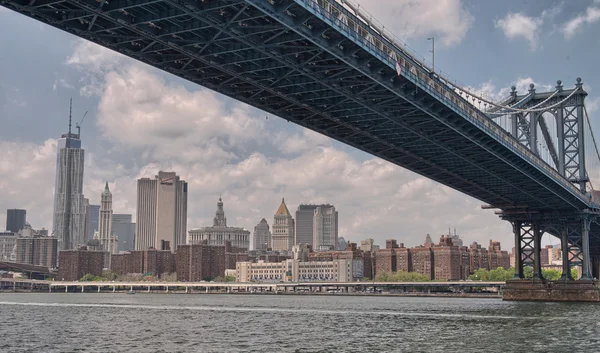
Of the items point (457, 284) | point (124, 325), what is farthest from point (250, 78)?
point (457, 284)

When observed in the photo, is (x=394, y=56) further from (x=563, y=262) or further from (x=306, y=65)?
(x=563, y=262)

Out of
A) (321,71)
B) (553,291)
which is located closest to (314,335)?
(321,71)

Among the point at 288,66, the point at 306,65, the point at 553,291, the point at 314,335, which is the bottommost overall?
the point at 314,335

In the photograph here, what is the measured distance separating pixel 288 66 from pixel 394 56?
6.75 metres

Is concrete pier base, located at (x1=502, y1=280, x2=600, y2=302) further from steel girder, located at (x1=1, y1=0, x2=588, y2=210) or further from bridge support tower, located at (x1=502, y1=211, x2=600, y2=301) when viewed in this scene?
steel girder, located at (x1=1, y1=0, x2=588, y2=210)

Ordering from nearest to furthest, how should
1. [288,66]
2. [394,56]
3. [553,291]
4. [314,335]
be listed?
[288,66], [394,56], [314,335], [553,291]

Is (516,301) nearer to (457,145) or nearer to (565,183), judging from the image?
(565,183)

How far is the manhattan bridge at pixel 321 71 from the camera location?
112ft

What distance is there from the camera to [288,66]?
40719 millimetres

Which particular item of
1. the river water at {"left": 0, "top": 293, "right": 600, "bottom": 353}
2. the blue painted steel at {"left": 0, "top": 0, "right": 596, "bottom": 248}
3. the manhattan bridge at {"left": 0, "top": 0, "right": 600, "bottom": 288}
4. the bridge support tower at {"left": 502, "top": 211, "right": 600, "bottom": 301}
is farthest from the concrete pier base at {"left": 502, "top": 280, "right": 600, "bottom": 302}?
the blue painted steel at {"left": 0, "top": 0, "right": 596, "bottom": 248}

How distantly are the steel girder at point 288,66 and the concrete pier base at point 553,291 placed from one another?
33030 millimetres

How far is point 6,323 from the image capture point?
6256 centimetres

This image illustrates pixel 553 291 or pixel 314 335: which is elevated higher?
pixel 553 291

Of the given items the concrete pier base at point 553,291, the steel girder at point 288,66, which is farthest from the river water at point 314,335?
the concrete pier base at point 553,291
